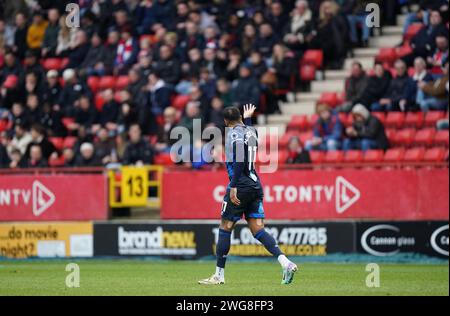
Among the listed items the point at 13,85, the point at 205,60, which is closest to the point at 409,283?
the point at 205,60

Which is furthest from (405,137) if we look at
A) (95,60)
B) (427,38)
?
(95,60)

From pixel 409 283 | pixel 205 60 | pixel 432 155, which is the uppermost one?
pixel 205 60

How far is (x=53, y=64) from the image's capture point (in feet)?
Answer: 89.8

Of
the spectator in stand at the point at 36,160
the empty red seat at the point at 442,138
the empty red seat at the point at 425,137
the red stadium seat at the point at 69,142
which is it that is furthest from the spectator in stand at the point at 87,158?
the empty red seat at the point at 442,138

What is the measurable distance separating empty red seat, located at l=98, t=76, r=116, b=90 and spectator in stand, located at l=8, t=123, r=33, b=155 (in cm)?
266

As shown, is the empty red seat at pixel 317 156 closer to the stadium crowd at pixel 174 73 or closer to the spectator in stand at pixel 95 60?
the stadium crowd at pixel 174 73

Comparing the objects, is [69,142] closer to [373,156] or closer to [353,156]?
[353,156]

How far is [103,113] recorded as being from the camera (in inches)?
Result: 967

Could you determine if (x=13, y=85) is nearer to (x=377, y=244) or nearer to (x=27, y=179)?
(x=27, y=179)

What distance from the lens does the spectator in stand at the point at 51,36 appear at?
27.5 m

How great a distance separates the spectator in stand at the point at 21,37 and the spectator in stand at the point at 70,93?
2.98m

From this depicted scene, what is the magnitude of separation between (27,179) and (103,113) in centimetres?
399

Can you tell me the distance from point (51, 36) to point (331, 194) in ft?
36.0
